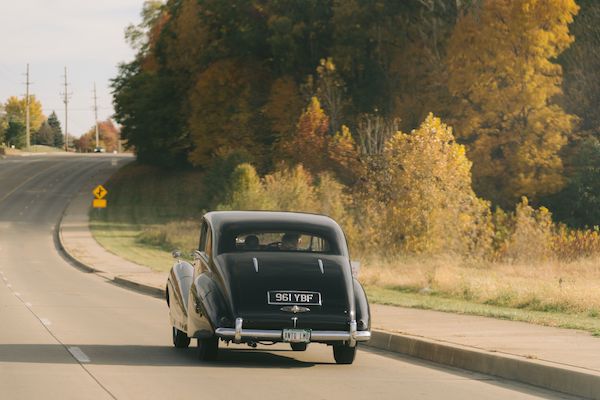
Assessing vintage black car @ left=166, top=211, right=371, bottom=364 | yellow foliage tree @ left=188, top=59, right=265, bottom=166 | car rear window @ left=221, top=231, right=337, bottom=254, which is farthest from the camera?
yellow foliage tree @ left=188, top=59, right=265, bottom=166

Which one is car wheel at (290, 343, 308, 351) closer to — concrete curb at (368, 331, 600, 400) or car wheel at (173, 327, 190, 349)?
concrete curb at (368, 331, 600, 400)

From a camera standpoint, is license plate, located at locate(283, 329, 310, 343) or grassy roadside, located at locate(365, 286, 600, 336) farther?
grassy roadside, located at locate(365, 286, 600, 336)

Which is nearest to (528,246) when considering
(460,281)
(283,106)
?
(460,281)

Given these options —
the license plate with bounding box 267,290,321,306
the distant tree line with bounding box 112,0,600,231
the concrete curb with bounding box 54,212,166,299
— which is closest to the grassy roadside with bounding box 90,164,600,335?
the concrete curb with bounding box 54,212,166,299

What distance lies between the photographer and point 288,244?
16.4 meters

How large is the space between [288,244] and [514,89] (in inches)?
2216

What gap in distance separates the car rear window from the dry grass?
7358 mm

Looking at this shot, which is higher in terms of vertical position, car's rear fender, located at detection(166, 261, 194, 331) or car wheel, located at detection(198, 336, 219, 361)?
car's rear fender, located at detection(166, 261, 194, 331)

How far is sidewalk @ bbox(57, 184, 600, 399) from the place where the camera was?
13450 mm

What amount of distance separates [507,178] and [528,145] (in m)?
2.19

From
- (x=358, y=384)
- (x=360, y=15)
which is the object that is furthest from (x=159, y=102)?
(x=358, y=384)

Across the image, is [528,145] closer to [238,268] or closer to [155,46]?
[155,46]

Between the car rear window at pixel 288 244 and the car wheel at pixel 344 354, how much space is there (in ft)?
4.06

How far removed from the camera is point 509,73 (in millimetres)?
70938
